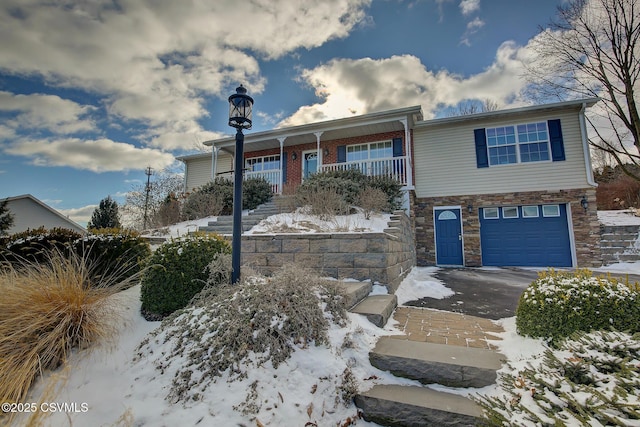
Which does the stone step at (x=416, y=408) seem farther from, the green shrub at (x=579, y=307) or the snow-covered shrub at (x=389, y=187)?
the snow-covered shrub at (x=389, y=187)

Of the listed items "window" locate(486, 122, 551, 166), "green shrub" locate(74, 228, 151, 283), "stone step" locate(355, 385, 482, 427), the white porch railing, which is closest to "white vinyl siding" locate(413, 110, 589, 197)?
"window" locate(486, 122, 551, 166)

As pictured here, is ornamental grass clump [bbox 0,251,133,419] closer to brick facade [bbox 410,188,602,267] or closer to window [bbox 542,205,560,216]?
brick facade [bbox 410,188,602,267]

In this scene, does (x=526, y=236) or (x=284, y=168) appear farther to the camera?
(x=284, y=168)

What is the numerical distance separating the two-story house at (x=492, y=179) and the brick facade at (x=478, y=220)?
0.03m

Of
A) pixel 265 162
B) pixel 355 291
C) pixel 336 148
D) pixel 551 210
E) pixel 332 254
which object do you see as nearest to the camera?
pixel 355 291

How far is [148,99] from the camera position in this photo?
662cm

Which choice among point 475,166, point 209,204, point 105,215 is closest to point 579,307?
point 475,166

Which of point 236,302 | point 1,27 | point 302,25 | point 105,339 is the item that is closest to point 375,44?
point 302,25

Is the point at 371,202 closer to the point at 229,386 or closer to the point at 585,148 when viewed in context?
the point at 229,386

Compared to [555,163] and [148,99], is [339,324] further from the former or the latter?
[555,163]

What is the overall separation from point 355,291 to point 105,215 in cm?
1508

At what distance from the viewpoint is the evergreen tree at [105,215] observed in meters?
13.6

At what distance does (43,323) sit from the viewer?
2213 mm

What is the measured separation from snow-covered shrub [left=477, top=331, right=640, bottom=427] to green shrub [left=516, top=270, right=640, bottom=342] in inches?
7.6
